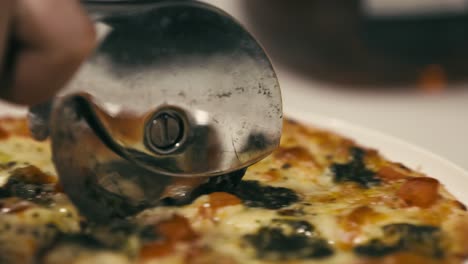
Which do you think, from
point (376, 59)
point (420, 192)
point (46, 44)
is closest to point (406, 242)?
point (420, 192)

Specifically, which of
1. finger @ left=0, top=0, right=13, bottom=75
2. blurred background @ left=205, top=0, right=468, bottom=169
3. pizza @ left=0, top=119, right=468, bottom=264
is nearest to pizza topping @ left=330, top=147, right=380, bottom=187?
pizza @ left=0, top=119, right=468, bottom=264

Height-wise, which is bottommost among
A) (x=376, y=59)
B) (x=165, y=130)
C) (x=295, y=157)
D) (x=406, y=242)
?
(x=406, y=242)

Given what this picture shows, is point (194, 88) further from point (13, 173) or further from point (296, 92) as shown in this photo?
point (296, 92)

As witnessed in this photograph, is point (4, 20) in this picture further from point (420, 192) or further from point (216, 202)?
point (420, 192)

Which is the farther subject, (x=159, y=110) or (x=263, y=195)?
(x=263, y=195)

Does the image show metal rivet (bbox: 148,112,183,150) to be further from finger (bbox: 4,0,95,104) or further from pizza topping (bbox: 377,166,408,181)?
pizza topping (bbox: 377,166,408,181)

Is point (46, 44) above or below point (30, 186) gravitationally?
above

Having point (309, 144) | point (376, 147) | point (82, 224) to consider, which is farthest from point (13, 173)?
point (376, 147)

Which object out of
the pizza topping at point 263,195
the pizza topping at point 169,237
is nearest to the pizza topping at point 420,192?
the pizza topping at point 263,195
